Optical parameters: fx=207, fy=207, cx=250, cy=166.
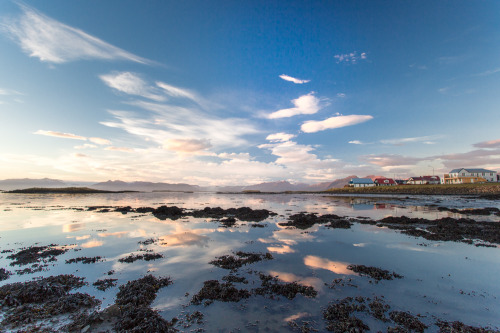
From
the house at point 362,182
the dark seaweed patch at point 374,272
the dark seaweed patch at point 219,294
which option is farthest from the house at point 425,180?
the dark seaweed patch at point 219,294

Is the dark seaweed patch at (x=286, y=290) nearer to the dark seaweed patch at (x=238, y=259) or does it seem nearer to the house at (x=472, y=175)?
the dark seaweed patch at (x=238, y=259)

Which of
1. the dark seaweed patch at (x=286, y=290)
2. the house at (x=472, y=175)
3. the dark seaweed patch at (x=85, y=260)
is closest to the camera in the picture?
the dark seaweed patch at (x=286, y=290)

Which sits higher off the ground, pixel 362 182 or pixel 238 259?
pixel 362 182

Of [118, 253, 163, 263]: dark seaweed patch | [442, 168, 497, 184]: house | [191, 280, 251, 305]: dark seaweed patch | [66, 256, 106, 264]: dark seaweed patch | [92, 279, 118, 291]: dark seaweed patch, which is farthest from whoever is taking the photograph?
[442, 168, 497, 184]: house

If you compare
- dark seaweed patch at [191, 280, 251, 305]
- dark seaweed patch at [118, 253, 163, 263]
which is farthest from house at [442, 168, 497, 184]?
dark seaweed patch at [118, 253, 163, 263]

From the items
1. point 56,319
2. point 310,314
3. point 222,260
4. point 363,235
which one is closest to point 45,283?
point 56,319

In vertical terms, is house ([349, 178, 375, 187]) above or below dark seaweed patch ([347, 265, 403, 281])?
above

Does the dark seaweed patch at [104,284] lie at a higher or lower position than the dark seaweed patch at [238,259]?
higher

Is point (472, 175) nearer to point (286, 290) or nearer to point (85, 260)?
point (286, 290)

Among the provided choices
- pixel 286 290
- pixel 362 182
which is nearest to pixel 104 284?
pixel 286 290

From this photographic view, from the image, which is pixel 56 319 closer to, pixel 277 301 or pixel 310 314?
pixel 277 301

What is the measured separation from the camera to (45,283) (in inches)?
362

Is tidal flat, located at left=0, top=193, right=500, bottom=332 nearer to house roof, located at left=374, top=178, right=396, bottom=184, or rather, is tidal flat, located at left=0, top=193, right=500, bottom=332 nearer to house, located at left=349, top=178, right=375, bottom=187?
house, located at left=349, top=178, right=375, bottom=187

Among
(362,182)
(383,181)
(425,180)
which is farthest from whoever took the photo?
(383,181)
